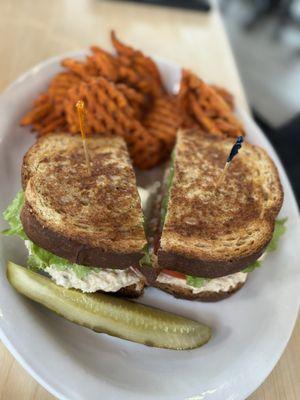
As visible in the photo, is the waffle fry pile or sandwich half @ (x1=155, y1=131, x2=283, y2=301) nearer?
sandwich half @ (x1=155, y1=131, x2=283, y2=301)

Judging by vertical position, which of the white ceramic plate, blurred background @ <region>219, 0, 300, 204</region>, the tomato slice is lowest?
the white ceramic plate

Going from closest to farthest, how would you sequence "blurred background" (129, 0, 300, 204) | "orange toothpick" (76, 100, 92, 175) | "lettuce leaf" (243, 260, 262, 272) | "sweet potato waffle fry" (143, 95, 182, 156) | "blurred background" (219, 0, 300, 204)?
"orange toothpick" (76, 100, 92, 175) → "lettuce leaf" (243, 260, 262, 272) → "sweet potato waffle fry" (143, 95, 182, 156) → "blurred background" (129, 0, 300, 204) → "blurred background" (219, 0, 300, 204)

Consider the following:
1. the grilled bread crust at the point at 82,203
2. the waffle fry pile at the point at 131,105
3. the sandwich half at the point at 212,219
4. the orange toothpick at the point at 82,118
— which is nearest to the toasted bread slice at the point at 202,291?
the sandwich half at the point at 212,219

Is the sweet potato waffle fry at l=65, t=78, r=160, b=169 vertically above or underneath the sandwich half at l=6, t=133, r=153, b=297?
above

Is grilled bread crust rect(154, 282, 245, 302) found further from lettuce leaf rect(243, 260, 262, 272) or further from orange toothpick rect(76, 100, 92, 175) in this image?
orange toothpick rect(76, 100, 92, 175)

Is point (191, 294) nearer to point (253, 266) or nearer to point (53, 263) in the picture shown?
point (253, 266)

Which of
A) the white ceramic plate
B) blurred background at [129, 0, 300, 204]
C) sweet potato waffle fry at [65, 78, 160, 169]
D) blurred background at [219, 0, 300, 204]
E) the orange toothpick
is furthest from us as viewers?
blurred background at [219, 0, 300, 204]

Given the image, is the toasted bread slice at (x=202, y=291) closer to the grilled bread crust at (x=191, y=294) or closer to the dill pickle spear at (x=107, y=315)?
the grilled bread crust at (x=191, y=294)

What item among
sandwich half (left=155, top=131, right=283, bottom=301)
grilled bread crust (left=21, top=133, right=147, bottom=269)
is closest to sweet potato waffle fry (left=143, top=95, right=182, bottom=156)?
sandwich half (left=155, top=131, right=283, bottom=301)
